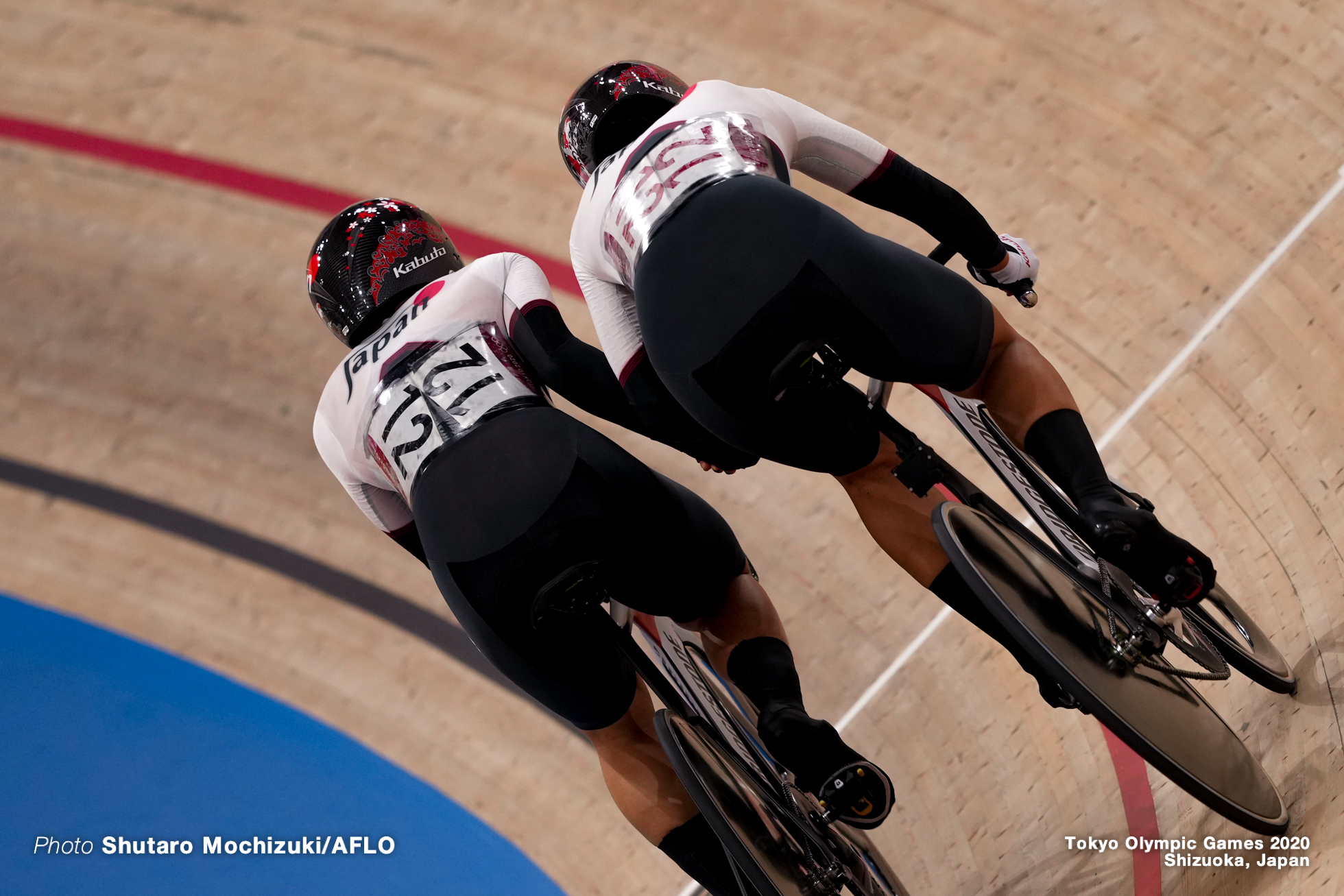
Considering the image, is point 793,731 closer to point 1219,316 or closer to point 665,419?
point 665,419

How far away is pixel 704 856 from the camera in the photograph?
6.92ft

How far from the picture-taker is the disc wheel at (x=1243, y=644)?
2.25 meters

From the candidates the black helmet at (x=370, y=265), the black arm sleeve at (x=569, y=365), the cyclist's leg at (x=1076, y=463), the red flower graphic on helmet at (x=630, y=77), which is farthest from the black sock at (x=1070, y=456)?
the black helmet at (x=370, y=265)

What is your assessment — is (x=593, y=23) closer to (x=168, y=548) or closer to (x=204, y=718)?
(x=168, y=548)

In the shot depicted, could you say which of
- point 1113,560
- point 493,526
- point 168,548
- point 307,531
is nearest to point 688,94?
point 493,526

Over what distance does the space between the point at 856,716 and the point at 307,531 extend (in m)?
2.10

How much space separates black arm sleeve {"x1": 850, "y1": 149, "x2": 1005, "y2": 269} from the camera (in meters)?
1.97

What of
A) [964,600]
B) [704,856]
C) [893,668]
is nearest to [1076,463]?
[964,600]

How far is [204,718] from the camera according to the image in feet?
12.0

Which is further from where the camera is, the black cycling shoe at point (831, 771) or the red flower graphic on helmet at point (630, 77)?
the red flower graphic on helmet at point (630, 77)

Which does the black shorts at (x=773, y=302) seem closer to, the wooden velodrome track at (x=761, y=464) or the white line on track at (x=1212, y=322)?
the wooden velodrome track at (x=761, y=464)

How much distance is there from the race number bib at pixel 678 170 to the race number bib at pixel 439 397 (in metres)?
0.31

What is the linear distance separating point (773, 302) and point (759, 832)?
95 centimetres

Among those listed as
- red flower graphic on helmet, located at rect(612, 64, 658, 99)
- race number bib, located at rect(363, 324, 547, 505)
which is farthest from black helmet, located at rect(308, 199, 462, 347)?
red flower graphic on helmet, located at rect(612, 64, 658, 99)
